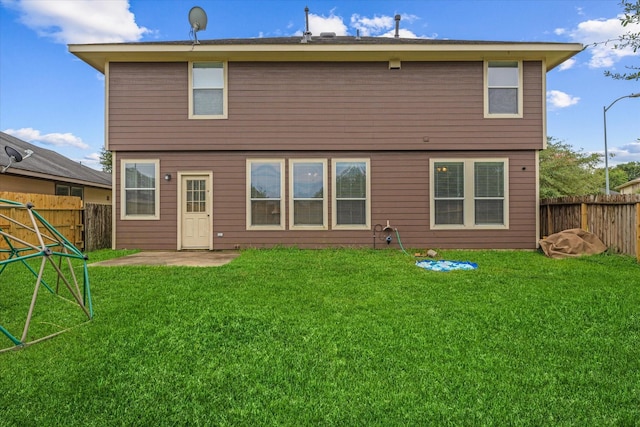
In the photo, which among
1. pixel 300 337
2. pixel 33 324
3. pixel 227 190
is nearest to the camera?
pixel 300 337

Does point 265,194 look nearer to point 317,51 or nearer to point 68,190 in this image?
point 317,51

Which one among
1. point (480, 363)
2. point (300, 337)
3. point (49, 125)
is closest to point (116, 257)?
point (300, 337)

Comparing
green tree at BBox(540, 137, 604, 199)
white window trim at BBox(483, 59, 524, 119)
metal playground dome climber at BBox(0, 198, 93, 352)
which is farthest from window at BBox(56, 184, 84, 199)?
green tree at BBox(540, 137, 604, 199)

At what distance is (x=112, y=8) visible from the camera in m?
11.2

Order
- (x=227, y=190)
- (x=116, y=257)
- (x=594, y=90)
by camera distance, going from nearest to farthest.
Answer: (x=116, y=257)
(x=227, y=190)
(x=594, y=90)

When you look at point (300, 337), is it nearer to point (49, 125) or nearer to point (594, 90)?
point (594, 90)

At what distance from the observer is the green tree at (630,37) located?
3.60 metres

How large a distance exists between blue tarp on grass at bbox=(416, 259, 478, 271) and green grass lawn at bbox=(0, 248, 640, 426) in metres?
1.08

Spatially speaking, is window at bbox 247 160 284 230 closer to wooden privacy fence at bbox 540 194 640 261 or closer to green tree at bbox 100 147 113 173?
wooden privacy fence at bbox 540 194 640 261

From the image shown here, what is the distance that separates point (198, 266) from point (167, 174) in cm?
337

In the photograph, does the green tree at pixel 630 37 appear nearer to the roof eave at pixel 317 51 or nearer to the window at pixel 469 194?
the roof eave at pixel 317 51

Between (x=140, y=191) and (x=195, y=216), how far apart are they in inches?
58.8

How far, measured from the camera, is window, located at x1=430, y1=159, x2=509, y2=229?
845cm

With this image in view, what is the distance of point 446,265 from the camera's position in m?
6.15
